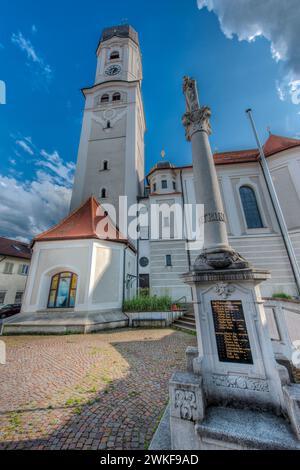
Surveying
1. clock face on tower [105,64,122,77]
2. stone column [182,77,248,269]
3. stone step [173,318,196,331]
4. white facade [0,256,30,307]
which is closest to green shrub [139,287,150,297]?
stone step [173,318,196,331]

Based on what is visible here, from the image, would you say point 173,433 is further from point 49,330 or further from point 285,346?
point 49,330

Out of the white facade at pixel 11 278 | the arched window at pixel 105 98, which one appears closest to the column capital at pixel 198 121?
the white facade at pixel 11 278

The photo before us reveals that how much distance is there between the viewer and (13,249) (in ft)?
77.4

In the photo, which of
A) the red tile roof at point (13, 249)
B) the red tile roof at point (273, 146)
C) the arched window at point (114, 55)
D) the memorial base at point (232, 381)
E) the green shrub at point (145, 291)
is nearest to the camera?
the memorial base at point (232, 381)

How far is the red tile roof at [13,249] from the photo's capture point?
21.8 m

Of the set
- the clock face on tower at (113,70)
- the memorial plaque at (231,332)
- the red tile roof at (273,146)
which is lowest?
the memorial plaque at (231,332)

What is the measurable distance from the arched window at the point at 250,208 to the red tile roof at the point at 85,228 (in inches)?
491

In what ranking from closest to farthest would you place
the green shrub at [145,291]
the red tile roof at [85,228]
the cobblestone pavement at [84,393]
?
the cobblestone pavement at [84,393] → the red tile roof at [85,228] → the green shrub at [145,291]

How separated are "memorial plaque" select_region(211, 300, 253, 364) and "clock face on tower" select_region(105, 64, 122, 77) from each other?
33.3 m

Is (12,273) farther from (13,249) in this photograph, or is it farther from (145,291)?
(145,291)

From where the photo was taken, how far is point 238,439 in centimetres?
202

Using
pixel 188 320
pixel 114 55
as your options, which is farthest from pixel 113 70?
pixel 188 320

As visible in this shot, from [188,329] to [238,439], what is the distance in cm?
807

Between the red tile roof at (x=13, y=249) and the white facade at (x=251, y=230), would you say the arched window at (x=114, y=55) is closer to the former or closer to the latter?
the white facade at (x=251, y=230)
